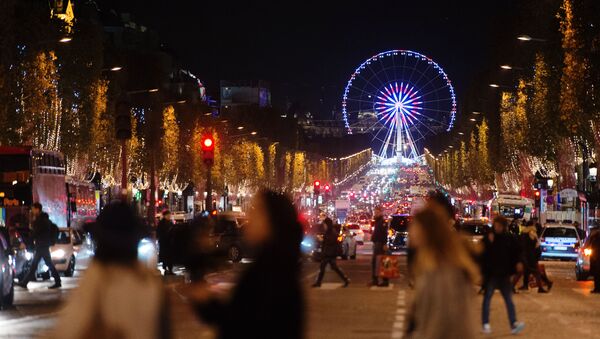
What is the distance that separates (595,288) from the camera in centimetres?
3147

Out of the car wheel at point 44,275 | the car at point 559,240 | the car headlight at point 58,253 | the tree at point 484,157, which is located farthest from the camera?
the tree at point 484,157

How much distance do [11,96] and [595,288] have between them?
102 feet

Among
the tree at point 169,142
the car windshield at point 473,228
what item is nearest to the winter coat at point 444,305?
the car windshield at point 473,228

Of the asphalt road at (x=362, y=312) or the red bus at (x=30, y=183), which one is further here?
the red bus at (x=30, y=183)

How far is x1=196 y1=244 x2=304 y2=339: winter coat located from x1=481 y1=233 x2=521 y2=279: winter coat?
509 inches

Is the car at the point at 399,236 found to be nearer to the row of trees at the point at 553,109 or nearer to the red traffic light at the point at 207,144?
the row of trees at the point at 553,109

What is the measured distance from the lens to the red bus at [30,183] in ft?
142

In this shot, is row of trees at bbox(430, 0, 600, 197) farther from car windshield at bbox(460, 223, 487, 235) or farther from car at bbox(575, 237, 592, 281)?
car at bbox(575, 237, 592, 281)

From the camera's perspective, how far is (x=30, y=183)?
4409 centimetres

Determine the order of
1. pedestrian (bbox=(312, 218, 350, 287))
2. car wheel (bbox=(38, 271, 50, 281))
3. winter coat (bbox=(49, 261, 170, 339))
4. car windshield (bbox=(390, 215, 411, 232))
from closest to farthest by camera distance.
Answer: winter coat (bbox=(49, 261, 170, 339)) → pedestrian (bbox=(312, 218, 350, 287)) → car wheel (bbox=(38, 271, 50, 281)) → car windshield (bbox=(390, 215, 411, 232))

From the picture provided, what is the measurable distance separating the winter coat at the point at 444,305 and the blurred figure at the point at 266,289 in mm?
2732

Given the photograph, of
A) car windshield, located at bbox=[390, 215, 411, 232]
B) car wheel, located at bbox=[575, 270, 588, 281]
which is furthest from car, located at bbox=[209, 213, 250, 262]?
car wheel, located at bbox=[575, 270, 588, 281]

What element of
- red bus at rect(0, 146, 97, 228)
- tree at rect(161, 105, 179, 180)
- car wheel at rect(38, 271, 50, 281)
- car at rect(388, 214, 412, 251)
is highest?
tree at rect(161, 105, 179, 180)

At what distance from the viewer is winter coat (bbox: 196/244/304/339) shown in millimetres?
6715
